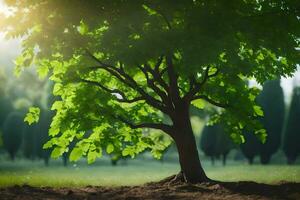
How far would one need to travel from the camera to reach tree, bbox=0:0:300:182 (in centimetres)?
1100

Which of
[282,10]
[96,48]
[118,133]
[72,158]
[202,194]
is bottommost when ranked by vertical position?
[202,194]

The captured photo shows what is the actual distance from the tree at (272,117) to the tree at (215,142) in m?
3.98

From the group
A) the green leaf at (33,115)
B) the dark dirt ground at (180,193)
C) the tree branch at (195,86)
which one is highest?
the tree branch at (195,86)

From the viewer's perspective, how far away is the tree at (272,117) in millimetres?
47562

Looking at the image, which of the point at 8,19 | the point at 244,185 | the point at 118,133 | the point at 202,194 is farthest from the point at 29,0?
the point at 244,185

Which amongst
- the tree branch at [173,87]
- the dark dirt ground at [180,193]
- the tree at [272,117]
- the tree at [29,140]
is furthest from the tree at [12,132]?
the dark dirt ground at [180,193]

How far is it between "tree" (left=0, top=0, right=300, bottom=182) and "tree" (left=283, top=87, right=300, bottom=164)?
35860 mm

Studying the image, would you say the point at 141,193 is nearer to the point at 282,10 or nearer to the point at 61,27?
the point at 61,27

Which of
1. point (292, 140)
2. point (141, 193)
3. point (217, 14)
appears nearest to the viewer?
point (217, 14)

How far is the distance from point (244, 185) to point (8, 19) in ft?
27.3

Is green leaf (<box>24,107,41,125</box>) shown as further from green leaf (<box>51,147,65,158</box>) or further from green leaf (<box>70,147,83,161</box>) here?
green leaf (<box>70,147,83,161</box>)

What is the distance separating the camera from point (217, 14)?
438 inches

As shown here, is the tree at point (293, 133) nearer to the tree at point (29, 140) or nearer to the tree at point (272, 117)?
the tree at point (272, 117)

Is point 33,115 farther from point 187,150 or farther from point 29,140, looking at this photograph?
point 29,140
